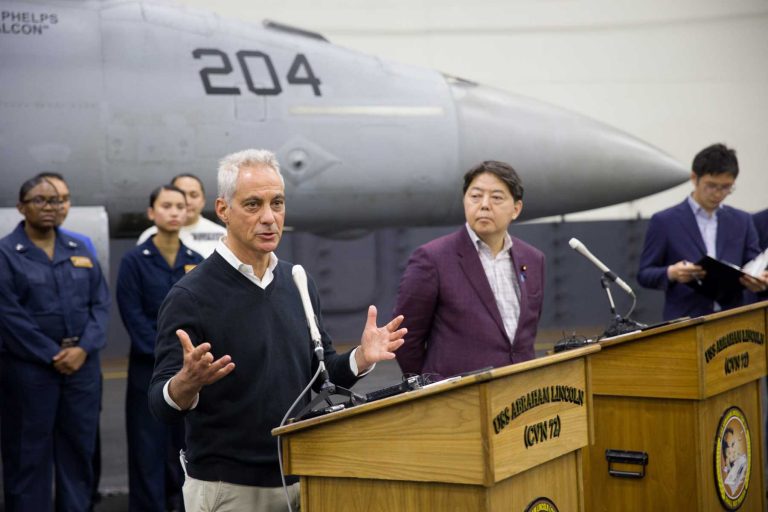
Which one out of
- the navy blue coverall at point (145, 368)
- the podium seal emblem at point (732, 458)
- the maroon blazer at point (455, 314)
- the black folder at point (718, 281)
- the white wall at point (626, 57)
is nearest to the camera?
the maroon blazer at point (455, 314)

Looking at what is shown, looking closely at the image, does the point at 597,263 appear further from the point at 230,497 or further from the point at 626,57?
the point at 626,57

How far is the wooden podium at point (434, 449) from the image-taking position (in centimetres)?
221

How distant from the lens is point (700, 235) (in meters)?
4.85

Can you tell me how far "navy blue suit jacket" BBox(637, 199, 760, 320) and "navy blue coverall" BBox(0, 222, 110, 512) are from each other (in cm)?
266

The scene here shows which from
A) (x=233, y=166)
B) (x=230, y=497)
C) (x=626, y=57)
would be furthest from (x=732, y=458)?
(x=626, y=57)

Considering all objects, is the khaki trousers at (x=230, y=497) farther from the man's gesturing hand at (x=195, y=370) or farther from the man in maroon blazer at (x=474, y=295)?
the man in maroon blazer at (x=474, y=295)

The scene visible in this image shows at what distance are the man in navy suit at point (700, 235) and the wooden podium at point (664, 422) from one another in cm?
111

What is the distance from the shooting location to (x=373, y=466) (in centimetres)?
229

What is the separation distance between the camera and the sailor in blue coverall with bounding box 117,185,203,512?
4.73 metres

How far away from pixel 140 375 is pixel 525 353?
7.05ft

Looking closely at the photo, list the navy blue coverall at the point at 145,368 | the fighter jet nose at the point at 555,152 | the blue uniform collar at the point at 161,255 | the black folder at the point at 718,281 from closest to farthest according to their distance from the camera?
the black folder at the point at 718,281 < the navy blue coverall at the point at 145,368 < the blue uniform collar at the point at 161,255 < the fighter jet nose at the point at 555,152

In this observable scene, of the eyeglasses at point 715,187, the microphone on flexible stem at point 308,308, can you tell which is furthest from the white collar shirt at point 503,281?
the eyeglasses at point 715,187

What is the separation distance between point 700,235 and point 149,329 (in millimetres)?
2695

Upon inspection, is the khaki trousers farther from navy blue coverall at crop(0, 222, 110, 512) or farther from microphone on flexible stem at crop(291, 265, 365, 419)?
navy blue coverall at crop(0, 222, 110, 512)
